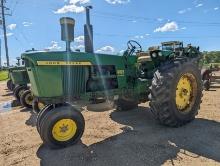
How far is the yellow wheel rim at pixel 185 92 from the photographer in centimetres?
663

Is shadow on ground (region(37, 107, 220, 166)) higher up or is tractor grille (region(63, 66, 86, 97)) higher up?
tractor grille (region(63, 66, 86, 97))

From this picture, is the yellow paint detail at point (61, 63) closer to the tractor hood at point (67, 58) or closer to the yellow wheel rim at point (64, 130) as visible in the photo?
the tractor hood at point (67, 58)

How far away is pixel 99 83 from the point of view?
634 cm

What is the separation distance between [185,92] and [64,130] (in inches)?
120

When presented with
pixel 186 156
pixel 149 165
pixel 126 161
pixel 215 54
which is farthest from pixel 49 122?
pixel 215 54

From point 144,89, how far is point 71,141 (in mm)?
2399

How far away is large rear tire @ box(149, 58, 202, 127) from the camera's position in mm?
6070

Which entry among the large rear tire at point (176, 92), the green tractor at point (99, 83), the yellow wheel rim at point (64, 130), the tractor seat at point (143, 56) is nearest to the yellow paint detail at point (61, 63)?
the green tractor at point (99, 83)

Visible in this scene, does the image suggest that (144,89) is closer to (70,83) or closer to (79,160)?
(70,83)

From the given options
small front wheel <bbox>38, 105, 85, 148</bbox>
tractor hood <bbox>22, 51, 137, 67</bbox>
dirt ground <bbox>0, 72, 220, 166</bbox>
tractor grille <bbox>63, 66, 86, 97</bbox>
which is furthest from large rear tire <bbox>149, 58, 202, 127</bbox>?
small front wheel <bbox>38, 105, 85, 148</bbox>

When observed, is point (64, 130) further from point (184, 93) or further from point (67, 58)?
point (184, 93)

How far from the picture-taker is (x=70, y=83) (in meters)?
5.86

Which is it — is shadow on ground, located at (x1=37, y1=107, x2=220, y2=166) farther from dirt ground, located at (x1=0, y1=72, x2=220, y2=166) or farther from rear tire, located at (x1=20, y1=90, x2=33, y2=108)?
rear tire, located at (x1=20, y1=90, x2=33, y2=108)

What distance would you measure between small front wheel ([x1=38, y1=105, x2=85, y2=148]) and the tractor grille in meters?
0.46
